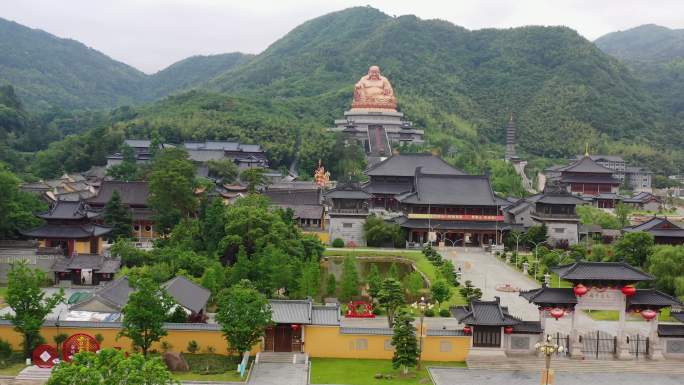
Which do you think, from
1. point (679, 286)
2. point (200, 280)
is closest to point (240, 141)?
point (200, 280)

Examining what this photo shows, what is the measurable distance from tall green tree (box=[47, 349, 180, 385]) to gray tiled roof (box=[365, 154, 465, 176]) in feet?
140

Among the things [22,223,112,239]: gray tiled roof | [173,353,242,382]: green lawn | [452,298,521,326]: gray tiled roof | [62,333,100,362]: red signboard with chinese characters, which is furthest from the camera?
[22,223,112,239]: gray tiled roof

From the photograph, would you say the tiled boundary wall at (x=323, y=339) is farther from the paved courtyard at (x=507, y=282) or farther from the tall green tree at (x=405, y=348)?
the paved courtyard at (x=507, y=282)

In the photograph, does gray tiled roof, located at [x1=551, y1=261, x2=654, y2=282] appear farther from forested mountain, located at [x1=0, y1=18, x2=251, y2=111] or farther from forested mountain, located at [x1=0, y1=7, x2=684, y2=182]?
forested mountain, located at [x1=0, y1=18, x2=251, y2=111]

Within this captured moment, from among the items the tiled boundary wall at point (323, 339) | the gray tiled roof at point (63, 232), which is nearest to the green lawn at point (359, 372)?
the tiled boundary wall at point (323, 339)

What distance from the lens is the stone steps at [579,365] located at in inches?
971

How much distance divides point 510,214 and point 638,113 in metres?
71.8

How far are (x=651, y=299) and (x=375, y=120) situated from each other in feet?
209

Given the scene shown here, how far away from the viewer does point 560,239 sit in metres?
49.4

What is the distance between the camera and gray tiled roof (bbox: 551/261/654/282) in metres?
25.8

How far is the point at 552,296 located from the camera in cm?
2591

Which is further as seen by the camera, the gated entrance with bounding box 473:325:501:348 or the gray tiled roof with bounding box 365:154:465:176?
the gray tiled roof with bounding box 365:154:465:176

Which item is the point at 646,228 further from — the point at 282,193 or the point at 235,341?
the point at 235,341

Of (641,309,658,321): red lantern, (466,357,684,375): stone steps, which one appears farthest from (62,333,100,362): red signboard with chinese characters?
(641,309,658,321): red lantern
